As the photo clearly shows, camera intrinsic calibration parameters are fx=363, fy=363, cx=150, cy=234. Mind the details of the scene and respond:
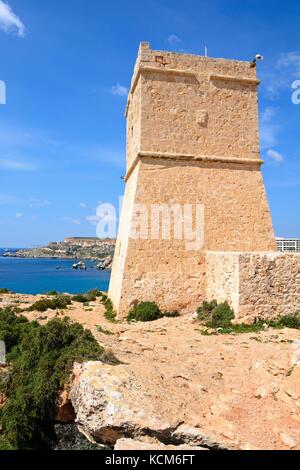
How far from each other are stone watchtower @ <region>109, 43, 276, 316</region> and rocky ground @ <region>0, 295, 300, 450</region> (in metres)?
4.32

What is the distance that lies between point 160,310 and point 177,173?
4.85m

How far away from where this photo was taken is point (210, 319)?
421 inches

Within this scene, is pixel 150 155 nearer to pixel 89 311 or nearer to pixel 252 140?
pixel 252 140

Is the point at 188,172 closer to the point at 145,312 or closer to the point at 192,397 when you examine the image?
the point at 145,312

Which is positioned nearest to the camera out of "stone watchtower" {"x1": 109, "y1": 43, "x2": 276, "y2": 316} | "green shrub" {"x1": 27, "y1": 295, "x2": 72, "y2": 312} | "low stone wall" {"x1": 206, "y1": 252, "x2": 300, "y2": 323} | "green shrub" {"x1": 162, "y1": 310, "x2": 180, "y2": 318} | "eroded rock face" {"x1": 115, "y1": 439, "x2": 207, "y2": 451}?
"eroded rock face" {"x1": 115, "y1": 439, "x2": 207, "y2": 451}

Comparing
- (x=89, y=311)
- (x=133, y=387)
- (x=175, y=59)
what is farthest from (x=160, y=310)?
(x=175, y=59)

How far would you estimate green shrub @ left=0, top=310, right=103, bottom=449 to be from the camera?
6.58 m

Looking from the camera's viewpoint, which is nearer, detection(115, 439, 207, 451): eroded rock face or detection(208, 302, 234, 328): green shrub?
detection(115, 439, 207, 451): eroded rock face

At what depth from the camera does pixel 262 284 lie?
1038 centimetres

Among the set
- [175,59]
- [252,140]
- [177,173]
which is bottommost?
[177,173]

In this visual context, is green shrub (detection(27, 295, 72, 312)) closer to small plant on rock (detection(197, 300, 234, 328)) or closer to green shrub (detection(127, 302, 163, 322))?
green shrub (detection(127, 302, 163, 322))

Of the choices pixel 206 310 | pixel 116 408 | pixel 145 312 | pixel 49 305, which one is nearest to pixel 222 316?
pixel 206 310

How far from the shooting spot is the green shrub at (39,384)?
6582 mm

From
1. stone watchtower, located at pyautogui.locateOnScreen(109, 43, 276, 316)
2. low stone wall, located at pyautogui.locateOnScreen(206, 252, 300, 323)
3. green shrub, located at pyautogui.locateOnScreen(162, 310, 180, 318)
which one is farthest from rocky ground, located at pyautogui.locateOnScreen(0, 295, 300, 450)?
stone watchtower, located at pyautogui.locateOnScreen(109, 43, 276, 316)
